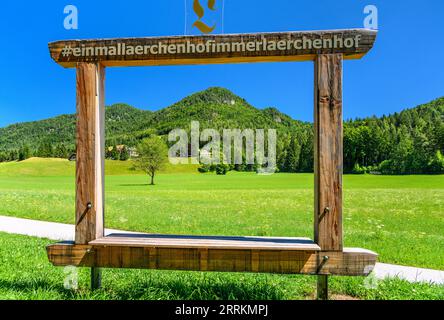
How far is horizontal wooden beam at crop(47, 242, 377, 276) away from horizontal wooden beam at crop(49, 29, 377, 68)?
1.85 m

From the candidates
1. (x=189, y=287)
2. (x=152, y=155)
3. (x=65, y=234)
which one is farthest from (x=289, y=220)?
(x=152, y=155)

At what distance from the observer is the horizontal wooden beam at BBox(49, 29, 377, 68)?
3.11 meters

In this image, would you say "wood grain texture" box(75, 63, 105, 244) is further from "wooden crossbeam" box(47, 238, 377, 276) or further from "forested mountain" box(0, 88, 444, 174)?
A: "forested mountain" box(0, 88, 444, 174)

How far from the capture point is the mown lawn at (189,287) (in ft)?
11.7

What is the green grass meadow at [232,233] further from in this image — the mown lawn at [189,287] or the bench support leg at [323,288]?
the bench support leg at [323,288]

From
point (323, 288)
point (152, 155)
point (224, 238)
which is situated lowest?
point (323, 288)

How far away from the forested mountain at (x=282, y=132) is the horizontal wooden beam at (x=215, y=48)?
6680mm

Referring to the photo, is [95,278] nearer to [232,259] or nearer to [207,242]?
[207,242]

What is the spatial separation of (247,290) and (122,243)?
1522mm

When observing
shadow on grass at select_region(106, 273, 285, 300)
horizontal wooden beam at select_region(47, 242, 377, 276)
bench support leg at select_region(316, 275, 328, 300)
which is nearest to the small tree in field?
shadow on grass at select_region(106, 273, 285, 300)

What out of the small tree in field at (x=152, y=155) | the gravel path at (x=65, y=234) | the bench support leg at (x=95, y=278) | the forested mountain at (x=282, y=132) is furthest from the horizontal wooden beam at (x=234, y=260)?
the small tree in field at (x=152, y=155)

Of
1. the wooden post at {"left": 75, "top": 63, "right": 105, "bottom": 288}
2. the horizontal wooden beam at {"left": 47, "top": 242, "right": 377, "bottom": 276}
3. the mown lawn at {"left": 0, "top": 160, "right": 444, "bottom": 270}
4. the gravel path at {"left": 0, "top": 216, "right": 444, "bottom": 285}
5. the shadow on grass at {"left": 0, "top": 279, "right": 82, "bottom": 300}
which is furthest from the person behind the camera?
the mown lawn at {"left": 0, "top": 160, "right": 444, "bottom": 270}

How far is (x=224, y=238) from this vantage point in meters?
3.46

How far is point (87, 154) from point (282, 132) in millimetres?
14506
